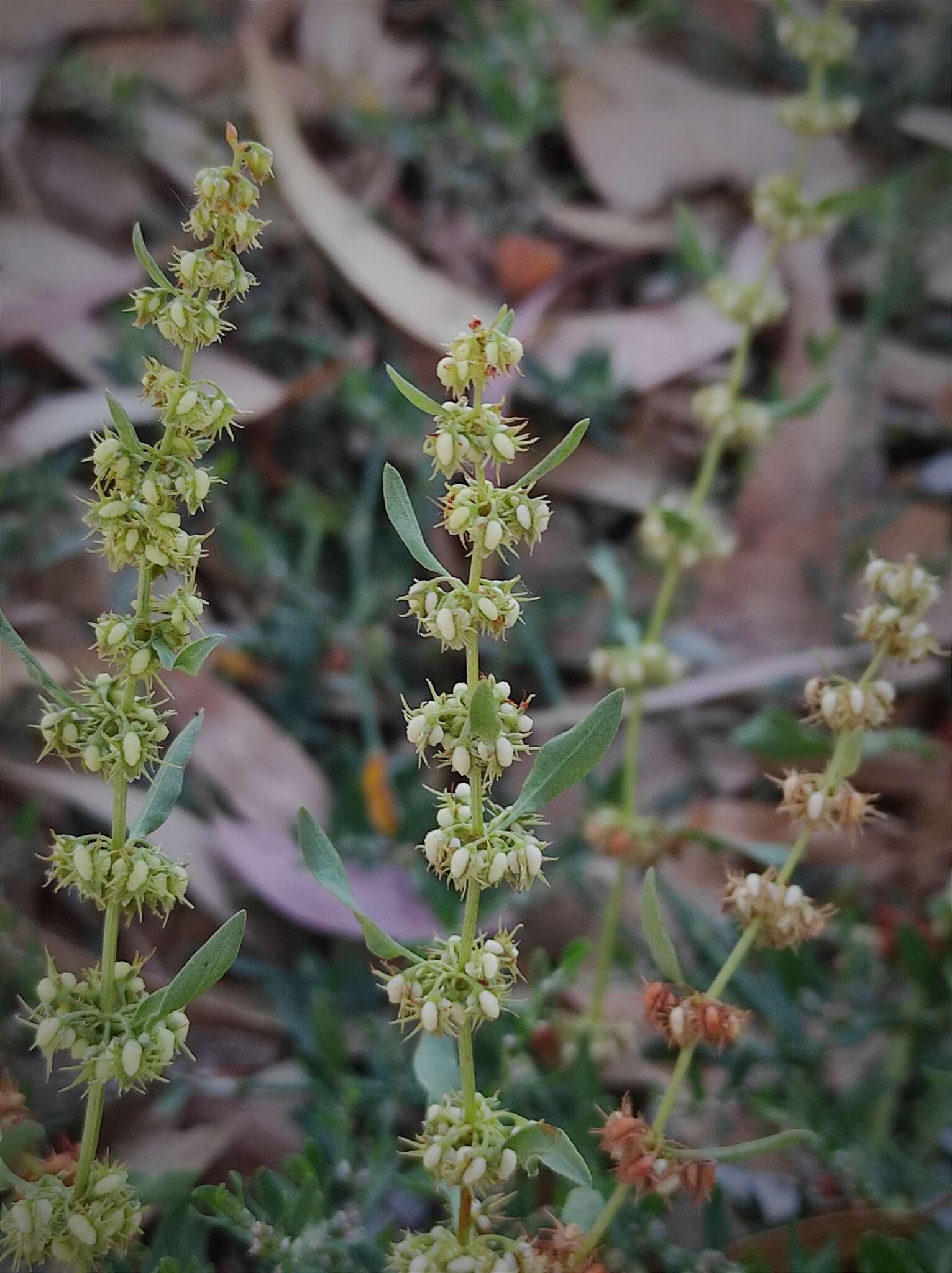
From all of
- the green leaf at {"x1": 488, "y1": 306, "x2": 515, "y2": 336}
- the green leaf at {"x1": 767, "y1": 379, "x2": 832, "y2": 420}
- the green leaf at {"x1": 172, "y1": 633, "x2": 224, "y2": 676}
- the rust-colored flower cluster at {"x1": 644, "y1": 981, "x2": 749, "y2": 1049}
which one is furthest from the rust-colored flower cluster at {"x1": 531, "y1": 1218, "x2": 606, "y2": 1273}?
the green leaf at {"x1": 767, "y1": 379, "x2": 832, "y2": 420}

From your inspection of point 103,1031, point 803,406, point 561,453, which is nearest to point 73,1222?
point 103,1031

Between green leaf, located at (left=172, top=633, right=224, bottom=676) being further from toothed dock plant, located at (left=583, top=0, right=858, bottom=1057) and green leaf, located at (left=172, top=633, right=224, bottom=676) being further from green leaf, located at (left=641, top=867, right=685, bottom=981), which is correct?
toothed dock plant, located at (left=583, top=0, right=858, bottom=1057)

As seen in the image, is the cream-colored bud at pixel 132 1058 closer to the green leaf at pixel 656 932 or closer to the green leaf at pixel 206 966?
the green leaf at pixel 206 966

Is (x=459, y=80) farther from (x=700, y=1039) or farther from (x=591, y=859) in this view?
(x=700, y=1039)

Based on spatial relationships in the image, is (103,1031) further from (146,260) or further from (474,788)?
(146,260)

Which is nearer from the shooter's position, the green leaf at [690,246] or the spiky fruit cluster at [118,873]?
the spiky fruit cluster at [118,873]

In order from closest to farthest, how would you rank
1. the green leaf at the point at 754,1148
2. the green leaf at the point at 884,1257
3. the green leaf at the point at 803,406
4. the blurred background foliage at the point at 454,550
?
the green leaf at the point at 754,1148
the green leaf at the point at 884,1257
the blurred background foliage at the point at 454,550
the green leaf at the point at 803,406

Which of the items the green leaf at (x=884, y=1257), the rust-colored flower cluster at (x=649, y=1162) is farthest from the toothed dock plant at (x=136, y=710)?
the green leaf at (x=884, y=1257)
